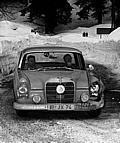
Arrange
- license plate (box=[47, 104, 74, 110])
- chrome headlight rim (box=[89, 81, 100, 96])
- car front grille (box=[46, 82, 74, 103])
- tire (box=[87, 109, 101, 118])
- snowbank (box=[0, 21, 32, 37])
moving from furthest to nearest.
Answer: snowbank (box=[0, 21, 32, 37])
tire (box=[87, 109, 101, 118])
chrome headlight rim (box=[89, 81, 100, 96])
car front grille (box=[46, 82, 74, 103])
license plate (box=[47, 104, 74, 110])

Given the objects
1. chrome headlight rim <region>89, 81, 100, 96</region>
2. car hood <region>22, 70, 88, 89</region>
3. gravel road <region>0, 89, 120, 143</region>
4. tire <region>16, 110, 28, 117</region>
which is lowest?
gravel road <region>0, 89, 120, 143</region>

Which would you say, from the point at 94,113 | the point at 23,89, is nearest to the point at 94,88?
the point at 94,113

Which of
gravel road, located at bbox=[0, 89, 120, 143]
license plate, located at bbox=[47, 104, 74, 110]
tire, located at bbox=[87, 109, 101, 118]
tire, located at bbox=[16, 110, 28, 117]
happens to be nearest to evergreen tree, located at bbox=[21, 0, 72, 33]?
gravel road, located at bbox=[0, 89, 120, 143]

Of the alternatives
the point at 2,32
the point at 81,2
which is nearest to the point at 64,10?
the point at 81,2

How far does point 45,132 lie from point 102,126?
128cm

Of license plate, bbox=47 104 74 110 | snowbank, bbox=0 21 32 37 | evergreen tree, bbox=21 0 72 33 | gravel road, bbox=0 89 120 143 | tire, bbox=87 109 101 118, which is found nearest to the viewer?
gravel road, bbox=0 89 120 143

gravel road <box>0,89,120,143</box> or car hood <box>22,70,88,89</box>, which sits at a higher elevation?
car hood <box>22,70,88,89</box>

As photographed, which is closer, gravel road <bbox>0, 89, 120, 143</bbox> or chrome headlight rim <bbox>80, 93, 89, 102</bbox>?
gravel road <bbox>0, 89, 120, 143</bbox>

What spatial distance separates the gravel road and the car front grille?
448mm

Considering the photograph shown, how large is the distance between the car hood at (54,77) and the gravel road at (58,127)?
31.3 inches

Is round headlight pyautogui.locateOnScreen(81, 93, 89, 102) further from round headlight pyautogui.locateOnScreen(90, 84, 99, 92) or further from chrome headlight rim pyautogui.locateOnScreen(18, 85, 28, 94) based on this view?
chrome headlight rim pyautogui.locateOnScreen(18, 85, 28, 94)

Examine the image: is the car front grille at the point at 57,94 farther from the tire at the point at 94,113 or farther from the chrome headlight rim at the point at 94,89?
the tire at the point at 94,113

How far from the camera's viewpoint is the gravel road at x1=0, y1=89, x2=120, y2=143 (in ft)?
22.3

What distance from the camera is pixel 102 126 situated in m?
7.79
